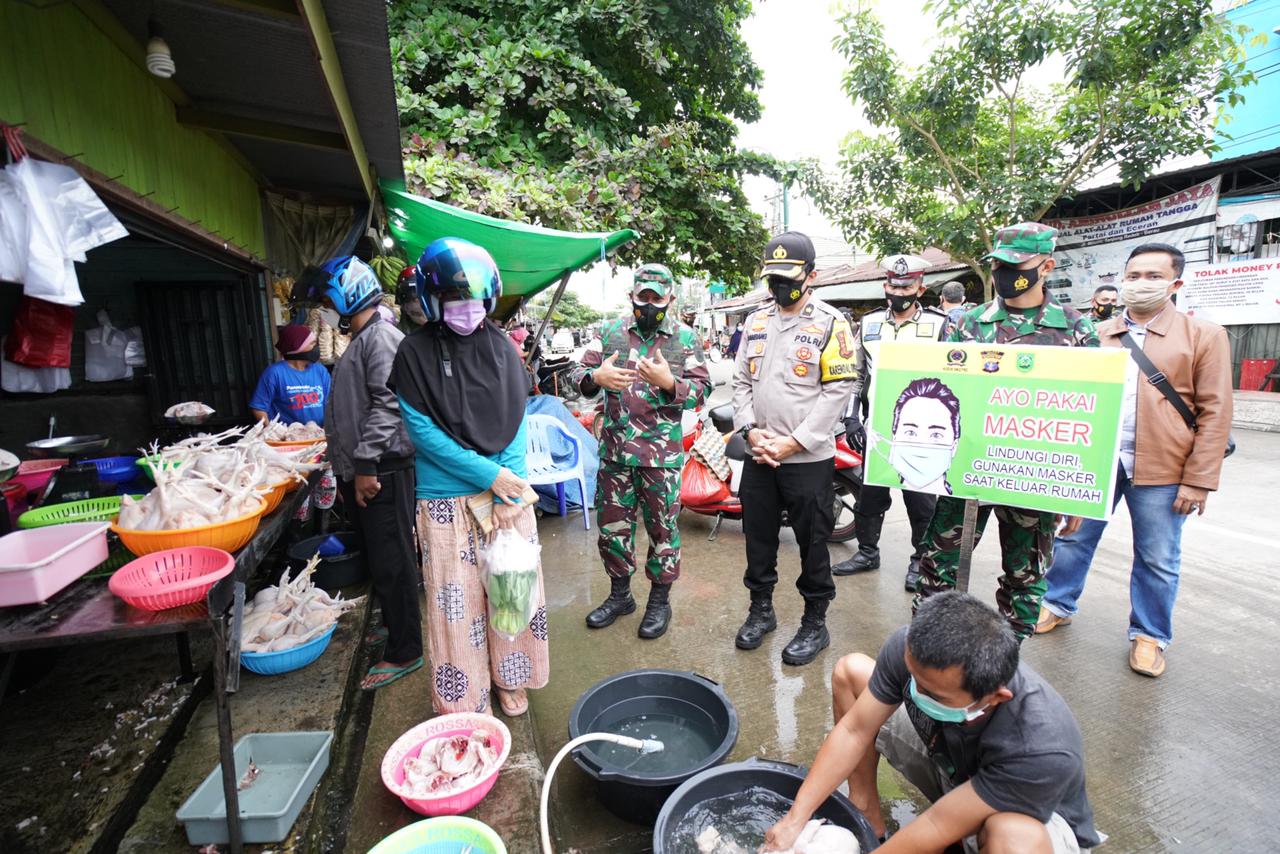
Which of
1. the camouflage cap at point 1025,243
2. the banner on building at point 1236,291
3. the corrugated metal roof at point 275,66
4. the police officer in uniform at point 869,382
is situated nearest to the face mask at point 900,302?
the police officer in uniform at point 869,382

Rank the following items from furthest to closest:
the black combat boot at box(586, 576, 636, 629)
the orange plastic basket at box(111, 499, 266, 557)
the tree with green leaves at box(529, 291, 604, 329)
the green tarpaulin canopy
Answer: the tree with green leaves at box(529, 291, 604, 329) → the green tarpaulin canopy → the black combat boot at box(586, 576, 636, 629) → the orange plastic basket at box(111, 499, 266, 557)

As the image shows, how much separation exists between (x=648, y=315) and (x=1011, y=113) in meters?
9.13

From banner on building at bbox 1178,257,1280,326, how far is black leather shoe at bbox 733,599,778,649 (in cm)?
1093

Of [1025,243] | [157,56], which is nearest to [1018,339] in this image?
[1025,243]

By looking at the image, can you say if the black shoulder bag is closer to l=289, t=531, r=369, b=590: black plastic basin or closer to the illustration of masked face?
the illustration of masked face

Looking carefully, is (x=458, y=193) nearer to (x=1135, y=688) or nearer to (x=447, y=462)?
(x=447, y=462)

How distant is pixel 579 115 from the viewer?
29.7 ft

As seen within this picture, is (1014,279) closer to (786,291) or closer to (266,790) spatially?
(786,291)

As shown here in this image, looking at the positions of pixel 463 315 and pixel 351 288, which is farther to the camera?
pixel 351 288

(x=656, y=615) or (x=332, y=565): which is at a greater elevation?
(x=332, y=565)

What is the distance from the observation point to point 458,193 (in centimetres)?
654

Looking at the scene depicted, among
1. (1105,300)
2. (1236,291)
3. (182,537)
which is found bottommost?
(182,537)

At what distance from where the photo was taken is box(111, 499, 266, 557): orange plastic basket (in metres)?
1.99

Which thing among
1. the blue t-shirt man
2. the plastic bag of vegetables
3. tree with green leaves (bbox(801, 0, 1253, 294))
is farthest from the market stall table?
tree with green leaves (bbox(801, 0, 1253, 294))
